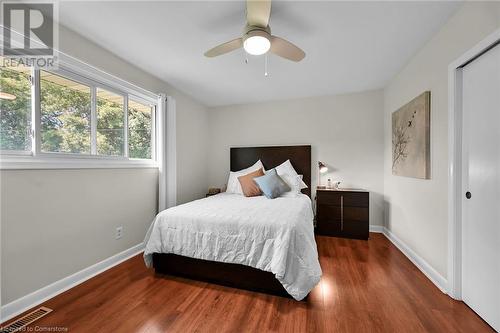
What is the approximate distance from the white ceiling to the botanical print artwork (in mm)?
614

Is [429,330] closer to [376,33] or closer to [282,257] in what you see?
[282,257]

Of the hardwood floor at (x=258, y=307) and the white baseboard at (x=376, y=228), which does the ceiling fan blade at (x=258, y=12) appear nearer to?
the hardwood floor at (x=258, y=307)

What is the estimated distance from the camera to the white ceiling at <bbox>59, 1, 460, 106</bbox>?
167cm

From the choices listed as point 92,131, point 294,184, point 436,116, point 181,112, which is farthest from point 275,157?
point 92,131

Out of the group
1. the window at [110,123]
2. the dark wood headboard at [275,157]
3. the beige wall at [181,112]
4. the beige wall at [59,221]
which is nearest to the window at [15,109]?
the beige wall at [59,221]

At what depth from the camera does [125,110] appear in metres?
2.66

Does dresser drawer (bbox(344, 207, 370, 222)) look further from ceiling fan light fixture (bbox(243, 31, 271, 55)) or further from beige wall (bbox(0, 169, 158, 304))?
beige wall (bbox(0, 169, 158, 304))

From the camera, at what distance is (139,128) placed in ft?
9.66

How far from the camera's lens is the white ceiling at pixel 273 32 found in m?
1.67

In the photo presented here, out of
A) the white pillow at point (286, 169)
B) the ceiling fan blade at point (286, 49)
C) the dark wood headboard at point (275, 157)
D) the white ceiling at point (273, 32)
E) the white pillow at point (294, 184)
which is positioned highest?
the white ceiling at point (273, 32)

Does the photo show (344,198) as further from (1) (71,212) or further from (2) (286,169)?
(1) (71,212)

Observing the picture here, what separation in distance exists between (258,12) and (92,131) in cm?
211
